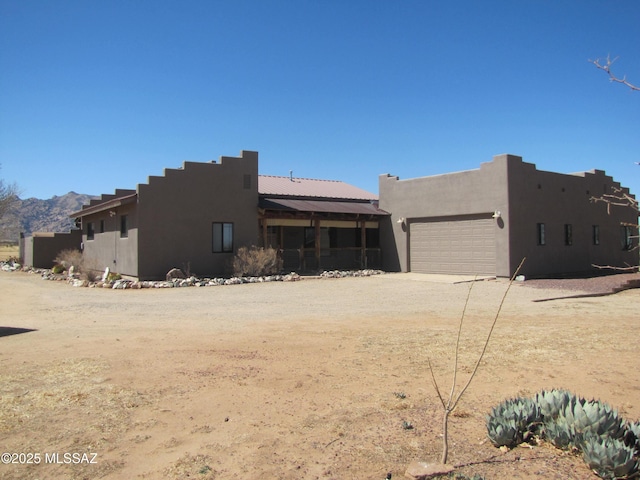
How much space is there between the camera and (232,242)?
2184 cm

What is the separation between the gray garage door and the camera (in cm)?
2122

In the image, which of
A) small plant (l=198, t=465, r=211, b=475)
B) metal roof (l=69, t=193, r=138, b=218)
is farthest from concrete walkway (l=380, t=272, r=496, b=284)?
small plant (l=198, t=465, r=211, b=475)

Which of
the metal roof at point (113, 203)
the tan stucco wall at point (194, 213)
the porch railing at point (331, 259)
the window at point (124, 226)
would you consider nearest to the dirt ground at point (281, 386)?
the tan stucco wall at point (194, 213)

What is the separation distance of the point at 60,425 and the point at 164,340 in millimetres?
3634

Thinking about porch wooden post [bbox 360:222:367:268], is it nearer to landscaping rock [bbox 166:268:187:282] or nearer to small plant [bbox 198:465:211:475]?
landscaping rock [bbox 166:268:187:282]

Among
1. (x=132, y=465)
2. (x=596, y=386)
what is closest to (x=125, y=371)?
(x=132, y=465)

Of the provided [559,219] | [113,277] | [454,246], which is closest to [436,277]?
[454,246]

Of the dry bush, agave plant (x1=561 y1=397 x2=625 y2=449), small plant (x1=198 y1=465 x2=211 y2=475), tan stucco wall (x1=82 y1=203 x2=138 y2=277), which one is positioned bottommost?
small plant (x1=198 y1=465 x2=211 y2=475)

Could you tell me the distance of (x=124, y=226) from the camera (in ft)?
70.2

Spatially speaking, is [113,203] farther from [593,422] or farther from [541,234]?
[593,422]

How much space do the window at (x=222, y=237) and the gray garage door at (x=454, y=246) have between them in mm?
9083

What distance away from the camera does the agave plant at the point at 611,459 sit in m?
3.50

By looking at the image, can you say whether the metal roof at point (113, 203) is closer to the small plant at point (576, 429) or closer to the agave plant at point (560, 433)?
the small plant at point (576, 429)

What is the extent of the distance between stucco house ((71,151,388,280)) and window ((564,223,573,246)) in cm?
869
